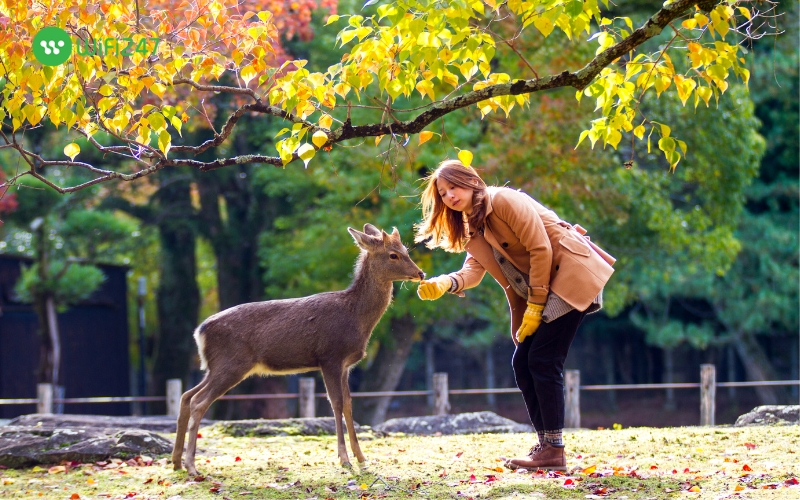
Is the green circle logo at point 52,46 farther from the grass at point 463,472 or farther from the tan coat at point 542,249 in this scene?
the tan coat at point 542,249

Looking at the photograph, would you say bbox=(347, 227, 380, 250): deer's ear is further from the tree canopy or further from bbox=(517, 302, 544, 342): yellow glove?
bbox=(517, 302, 544, 342): yellow glove

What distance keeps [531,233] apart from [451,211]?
1.97 feet

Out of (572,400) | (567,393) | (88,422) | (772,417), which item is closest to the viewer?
(88,422)

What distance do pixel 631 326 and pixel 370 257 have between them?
79.8 ft

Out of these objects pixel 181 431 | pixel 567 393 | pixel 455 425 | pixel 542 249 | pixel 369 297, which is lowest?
pixel 455 425

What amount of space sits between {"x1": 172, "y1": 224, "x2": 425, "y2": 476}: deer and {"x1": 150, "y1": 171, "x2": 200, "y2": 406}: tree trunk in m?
14.0

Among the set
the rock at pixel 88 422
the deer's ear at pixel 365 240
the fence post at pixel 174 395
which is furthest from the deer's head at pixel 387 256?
the fence post at pixel 174 395

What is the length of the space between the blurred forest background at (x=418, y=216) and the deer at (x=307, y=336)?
160 inches

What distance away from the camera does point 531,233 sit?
532 centimetres

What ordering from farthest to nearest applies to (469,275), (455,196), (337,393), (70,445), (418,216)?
(418,216)
(70,445)
(337,393)
(469,275)
(455,196)

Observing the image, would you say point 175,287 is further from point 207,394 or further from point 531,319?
point 531,319

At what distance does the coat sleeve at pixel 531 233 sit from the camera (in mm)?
5332

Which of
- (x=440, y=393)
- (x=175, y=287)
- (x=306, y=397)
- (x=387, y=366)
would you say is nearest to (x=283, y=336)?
(x=440, y=393)

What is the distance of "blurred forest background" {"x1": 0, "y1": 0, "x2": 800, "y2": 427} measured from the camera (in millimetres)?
15078
